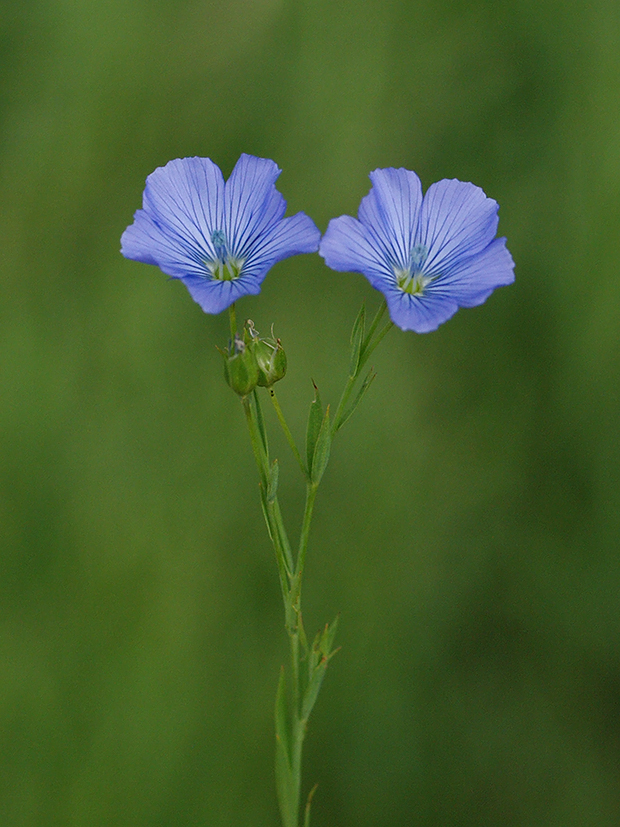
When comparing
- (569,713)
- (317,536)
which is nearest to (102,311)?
(317,536)

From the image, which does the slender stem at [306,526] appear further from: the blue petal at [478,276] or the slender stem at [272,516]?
the blue petal at [478,276]

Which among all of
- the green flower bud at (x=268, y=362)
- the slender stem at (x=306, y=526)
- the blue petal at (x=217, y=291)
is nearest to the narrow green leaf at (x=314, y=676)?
the slender stem at (x=306, y=526)

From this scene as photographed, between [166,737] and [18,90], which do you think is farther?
[18,90]

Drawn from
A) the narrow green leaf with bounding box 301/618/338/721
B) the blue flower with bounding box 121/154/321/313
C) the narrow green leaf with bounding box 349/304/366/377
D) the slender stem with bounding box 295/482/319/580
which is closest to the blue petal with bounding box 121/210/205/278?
the blue flower with bounding box 121/154/321/313

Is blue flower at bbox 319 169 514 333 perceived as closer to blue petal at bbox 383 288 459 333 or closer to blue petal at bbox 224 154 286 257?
blue petal at bbox 383 288 459 333

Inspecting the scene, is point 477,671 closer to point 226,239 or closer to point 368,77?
point 226,239

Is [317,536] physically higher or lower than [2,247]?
lower

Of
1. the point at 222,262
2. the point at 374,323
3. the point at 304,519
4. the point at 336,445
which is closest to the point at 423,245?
the point at 374,323
